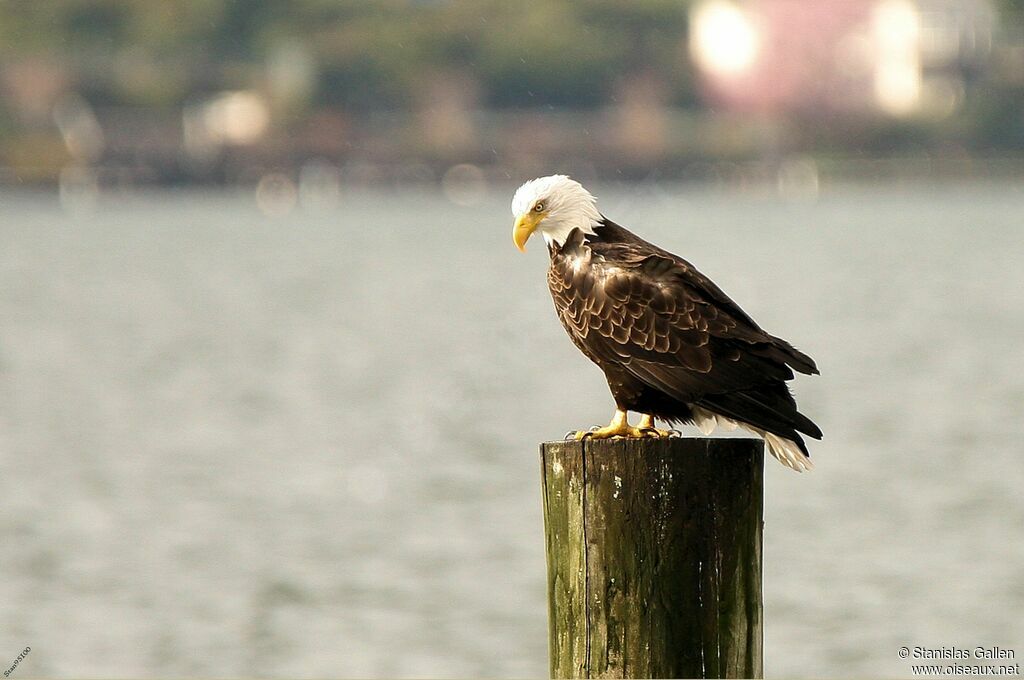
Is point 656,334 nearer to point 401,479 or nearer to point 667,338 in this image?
point 667,338

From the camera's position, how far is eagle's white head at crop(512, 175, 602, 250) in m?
7.85

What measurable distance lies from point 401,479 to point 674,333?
45.8 ft

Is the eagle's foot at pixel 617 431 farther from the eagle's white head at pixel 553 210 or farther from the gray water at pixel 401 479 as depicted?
the gray water at pixel 401 479

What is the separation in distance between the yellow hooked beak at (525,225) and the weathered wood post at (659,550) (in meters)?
1.28

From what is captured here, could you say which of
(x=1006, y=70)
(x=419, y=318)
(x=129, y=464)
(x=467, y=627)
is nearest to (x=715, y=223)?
(x=1006, y=70)

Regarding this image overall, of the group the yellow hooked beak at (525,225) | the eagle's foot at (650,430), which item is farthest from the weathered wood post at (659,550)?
the yellow hooked beak at (525,225)

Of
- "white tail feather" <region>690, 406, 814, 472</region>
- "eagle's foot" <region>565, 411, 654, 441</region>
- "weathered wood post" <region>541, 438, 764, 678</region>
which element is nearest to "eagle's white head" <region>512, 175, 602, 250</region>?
"eagle's foot" <region>565, 411, 654, 441</region>

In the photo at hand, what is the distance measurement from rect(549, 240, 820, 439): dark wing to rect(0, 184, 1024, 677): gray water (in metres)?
5.32

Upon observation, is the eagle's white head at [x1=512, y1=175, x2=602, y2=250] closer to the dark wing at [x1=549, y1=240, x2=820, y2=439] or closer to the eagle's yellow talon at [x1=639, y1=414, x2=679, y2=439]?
the dark wing at [x1=549, y1=240, x2=820, y2=439]

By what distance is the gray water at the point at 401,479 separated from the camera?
44.9 ft

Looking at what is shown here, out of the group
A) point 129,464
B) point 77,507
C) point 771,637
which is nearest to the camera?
point 771,637

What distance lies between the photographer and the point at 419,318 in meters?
48.1

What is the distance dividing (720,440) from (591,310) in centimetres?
116

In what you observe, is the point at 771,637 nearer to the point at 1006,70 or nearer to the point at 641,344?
the point at 641,344
